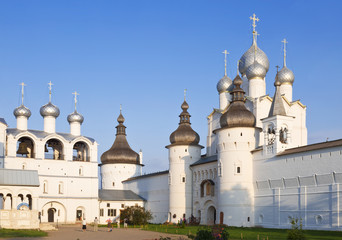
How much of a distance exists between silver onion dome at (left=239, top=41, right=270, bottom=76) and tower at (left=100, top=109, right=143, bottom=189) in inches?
724

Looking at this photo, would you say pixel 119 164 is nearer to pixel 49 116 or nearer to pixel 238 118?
pixel 49 116

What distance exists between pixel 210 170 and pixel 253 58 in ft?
39.7

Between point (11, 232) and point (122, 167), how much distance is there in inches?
1179

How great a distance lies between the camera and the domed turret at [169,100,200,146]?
46.2m

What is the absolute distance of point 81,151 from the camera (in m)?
50.9

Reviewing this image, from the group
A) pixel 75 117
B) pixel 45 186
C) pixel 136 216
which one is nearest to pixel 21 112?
pixel 75 117

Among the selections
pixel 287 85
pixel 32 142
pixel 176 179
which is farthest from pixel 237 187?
pixel 32 142

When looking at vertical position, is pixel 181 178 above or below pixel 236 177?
below

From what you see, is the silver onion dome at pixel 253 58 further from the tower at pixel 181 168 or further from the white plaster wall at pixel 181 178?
the white plaster wall at pixel 181 178

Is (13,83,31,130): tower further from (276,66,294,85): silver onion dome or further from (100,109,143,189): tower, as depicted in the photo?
(276,66,294,85): silver onion dome

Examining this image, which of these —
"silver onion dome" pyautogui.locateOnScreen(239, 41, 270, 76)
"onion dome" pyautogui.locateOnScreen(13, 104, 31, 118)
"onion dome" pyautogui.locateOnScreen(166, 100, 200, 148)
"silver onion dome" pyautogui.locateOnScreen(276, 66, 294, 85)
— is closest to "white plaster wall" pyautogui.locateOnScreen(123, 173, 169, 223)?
"onion dome" pyautogui.locateOnScreen(166, 100, 200, 148)

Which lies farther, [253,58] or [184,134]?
[253,58]

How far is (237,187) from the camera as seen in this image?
122ft

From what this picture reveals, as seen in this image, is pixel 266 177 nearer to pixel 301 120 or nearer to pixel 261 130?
pixel 261 130
